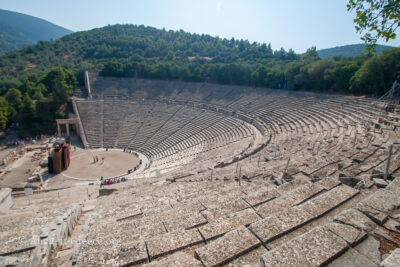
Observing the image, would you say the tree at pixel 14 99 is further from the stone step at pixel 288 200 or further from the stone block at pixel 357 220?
the stone block at pixel 357 220

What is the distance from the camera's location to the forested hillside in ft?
85.1

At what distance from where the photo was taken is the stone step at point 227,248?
301 centimetres

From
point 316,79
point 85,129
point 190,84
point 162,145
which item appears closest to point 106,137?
point 85,129

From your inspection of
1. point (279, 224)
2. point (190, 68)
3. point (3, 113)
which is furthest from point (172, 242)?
point (190, 68)

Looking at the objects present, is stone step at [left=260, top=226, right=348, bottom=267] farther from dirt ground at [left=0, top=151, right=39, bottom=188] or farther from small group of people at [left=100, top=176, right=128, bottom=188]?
dirt ground at [left=0, top=151, right=39, bottom=188]

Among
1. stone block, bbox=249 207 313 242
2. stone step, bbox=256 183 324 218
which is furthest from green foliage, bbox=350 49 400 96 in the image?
stone block, bbox=249 207 313 242

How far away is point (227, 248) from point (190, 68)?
1795 inches

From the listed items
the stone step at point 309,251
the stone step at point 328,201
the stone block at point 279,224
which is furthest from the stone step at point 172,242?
the stone step at point 328,201

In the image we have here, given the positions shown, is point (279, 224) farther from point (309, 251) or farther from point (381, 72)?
point (381, 72)

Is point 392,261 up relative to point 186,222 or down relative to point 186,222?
up

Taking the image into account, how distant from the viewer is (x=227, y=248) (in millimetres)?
3191

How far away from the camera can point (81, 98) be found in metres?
38.2

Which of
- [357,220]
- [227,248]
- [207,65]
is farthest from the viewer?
[207,65]

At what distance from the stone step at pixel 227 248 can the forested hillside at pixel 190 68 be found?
1085 inches
